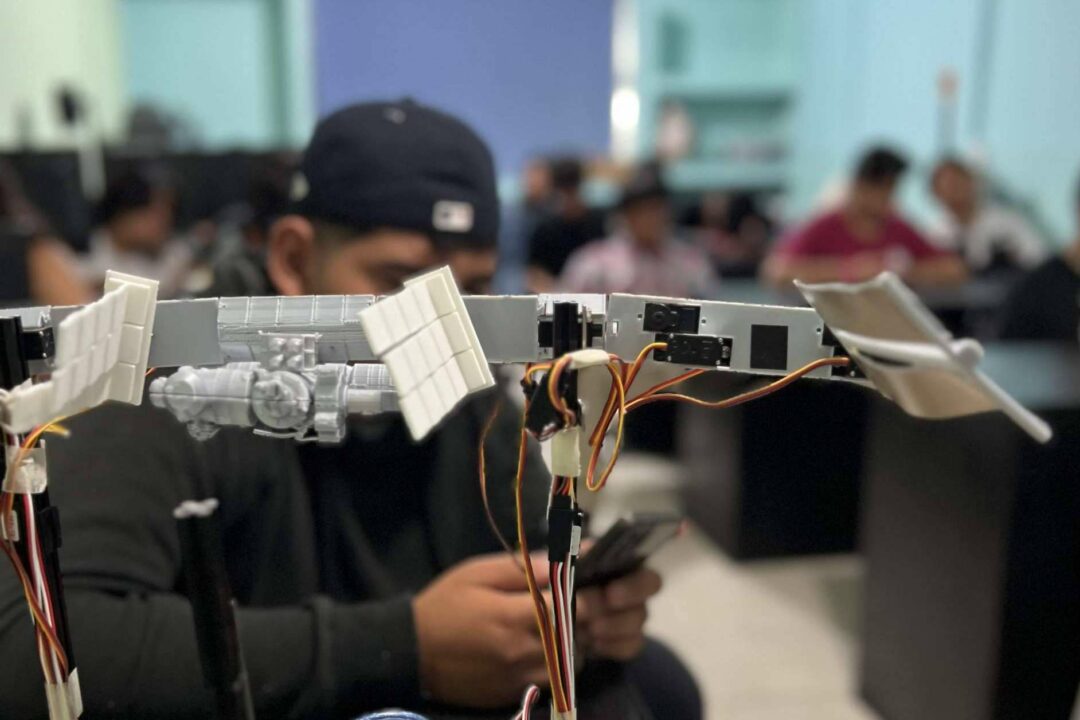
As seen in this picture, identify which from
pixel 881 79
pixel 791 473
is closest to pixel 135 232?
pixel 791 473

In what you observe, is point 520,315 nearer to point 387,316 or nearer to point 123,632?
point 387,316

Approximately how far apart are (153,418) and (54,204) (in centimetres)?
320

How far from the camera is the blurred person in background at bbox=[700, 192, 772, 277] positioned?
15.8 feet

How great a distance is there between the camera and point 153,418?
27.9 inches

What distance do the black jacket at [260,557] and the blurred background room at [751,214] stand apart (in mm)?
233

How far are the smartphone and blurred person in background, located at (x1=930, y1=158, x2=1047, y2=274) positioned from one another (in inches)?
134

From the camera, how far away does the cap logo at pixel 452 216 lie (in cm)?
79

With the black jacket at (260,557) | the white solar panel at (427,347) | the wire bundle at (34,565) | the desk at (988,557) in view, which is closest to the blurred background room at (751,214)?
the desk at (988,557)

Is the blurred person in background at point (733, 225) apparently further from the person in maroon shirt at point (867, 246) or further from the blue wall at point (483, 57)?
the person in maroon shirt at point (867, 246)

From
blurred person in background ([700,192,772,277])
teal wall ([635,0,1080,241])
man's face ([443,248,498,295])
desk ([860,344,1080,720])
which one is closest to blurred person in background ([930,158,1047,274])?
teal wall ([635,0,1080,241])

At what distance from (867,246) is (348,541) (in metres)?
2.58

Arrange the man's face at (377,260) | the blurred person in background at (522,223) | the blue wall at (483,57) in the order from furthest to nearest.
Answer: the blue wall at (483,57)
the blurred person in background at (522,223)
the man's face at (377,260)


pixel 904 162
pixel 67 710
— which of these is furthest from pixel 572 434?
pixel 904 162

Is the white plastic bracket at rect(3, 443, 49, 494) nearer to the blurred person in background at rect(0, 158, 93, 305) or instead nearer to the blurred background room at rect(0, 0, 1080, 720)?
the blurred background room at rect(0, 0, 1080, 720)
